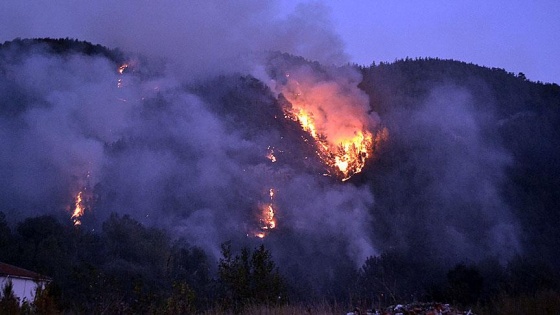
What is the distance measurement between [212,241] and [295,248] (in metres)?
9.89

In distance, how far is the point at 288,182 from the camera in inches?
3031

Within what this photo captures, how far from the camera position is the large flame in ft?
271

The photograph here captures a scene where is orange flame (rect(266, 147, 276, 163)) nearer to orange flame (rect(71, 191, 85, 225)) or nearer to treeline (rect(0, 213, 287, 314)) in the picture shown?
treeline (rect(0, 213, 287, 314))

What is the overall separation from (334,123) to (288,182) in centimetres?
1416

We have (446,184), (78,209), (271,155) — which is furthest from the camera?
(271,155)

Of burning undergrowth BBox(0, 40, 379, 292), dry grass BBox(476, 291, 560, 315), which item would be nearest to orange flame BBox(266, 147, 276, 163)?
burning undergrowth BBox(0, 40, 379, 292)

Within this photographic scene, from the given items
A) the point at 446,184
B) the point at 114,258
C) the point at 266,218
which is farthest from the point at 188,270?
the point at 446,184

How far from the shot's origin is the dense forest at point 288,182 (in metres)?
48.3

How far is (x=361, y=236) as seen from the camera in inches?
2564

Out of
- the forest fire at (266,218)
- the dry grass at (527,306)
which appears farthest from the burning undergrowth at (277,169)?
the dry grass at (527,306)

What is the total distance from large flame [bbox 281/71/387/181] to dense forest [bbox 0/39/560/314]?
1.61 m

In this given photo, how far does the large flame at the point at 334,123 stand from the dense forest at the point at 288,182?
1.61m

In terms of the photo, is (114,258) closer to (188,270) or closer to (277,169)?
(188,270)

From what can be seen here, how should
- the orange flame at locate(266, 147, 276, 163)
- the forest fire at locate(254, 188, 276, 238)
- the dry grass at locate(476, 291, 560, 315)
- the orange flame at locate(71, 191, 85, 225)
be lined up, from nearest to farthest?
the dry grass at locate(476, 291, 560, 315), the orange flame at locate(71, 191, 85, 225), the forest fire at locate(254, 188, 276, 238), the orange flame at locate(266, 147, 276, 163)
